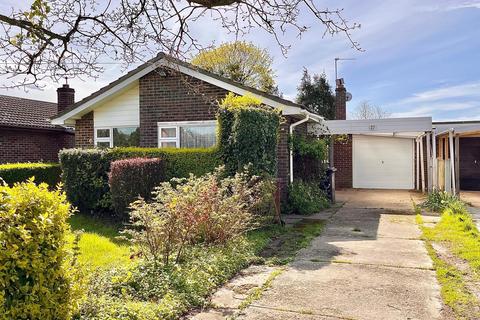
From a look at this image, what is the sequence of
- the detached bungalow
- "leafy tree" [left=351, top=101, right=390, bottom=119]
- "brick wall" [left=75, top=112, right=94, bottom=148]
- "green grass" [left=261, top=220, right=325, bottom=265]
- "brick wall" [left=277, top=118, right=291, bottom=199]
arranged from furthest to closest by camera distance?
"leafy tree" [left=351, top=101, right=390, bottom=119] → "brick wall" [left=75, top=112, right=94, bottom=148] → the detached bungalow → "brick wall" [left=277, top=118, right=291, bottom=199] → "green grass" [left=261, top=220, right=325, bottom=265]

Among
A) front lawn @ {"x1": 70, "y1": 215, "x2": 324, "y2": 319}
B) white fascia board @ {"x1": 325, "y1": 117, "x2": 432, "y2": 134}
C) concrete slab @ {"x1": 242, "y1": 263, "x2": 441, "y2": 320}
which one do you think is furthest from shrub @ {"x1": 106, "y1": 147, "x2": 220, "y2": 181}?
white fascia board @ {"x1": 325, "y1": 117, "x2": 432, "y2": 134}

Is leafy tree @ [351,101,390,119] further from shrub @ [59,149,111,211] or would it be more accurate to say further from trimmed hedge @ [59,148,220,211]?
shrub @ [59,149,111,211]

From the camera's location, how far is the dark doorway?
19.1 meters

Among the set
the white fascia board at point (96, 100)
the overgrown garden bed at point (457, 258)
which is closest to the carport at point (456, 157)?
the overgrown garden bed at point (457, 258)

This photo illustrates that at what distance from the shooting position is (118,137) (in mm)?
13234

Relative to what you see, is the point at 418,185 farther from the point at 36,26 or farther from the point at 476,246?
the point at 36,26

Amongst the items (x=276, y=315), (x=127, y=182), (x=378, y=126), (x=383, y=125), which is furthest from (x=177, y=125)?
(x=276, y=315)

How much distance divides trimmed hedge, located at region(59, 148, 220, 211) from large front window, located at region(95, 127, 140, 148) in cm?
283

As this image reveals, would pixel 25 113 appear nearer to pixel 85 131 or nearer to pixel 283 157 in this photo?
pixel 85 131

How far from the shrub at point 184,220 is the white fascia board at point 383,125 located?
9.26 m

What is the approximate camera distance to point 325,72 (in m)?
26.7

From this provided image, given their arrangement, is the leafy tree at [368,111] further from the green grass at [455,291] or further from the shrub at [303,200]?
the green grass at [455,291]

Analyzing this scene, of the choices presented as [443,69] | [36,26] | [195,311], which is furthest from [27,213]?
[443,69]

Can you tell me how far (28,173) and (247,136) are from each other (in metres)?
8.02
